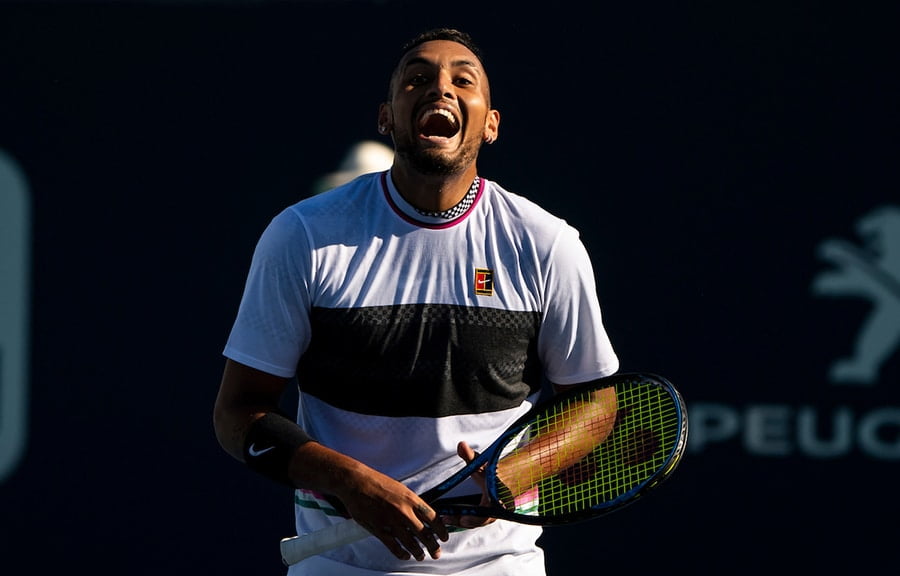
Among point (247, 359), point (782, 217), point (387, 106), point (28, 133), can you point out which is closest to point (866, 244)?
point (782, 217)

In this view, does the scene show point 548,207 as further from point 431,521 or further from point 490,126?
point 431,521

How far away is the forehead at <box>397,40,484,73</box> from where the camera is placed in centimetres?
271

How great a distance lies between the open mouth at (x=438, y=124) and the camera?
8.64 feet

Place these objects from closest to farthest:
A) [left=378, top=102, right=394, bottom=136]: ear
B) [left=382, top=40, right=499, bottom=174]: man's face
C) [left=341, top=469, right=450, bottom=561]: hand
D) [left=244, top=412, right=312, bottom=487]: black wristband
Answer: [left=341, top=469, right=450, bottom=561]: hand → [left=244, top=412, right=312, bottom=487]: black wristband → [left=382, top=40, right=499, bottom=174]: man's face → [left=378, top=102, right=394, bottom=136]: ear

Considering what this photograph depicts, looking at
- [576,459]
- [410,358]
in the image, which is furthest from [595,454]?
[410,358]

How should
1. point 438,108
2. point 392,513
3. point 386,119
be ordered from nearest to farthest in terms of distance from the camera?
1. point 392,513
2. point 438,108
3. point 386,119

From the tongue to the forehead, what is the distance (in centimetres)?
13

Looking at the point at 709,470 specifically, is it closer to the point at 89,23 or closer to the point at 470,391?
the point at 470,391

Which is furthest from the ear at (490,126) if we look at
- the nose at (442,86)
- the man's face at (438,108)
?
the nose at (442,86)

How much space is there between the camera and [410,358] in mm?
2574

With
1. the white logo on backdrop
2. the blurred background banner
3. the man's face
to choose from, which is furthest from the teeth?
the white logo on backdrop

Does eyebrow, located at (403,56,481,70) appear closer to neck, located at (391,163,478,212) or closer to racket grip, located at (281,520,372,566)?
neck, located at (391,163,478,212)

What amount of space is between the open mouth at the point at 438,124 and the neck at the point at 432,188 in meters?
0.08

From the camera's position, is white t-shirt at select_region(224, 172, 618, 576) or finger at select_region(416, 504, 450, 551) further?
white t-shirt at select_region(224, 172, 618, 576)
